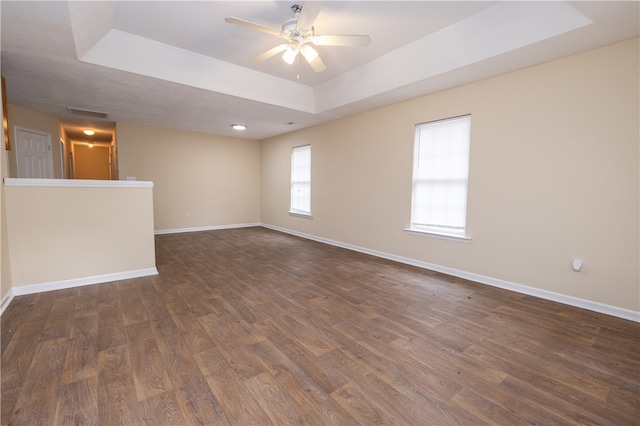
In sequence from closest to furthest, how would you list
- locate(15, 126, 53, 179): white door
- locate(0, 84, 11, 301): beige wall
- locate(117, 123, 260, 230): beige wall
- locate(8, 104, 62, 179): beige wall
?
locate(0, 84, 11, 301): beige wall → locate(8, 104, 62, 179): beige wall → locate(15, 126, 53, 179): white door → locate(117, 123, 260, 230): beige wall

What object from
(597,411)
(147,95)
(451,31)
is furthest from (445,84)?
(147,95)

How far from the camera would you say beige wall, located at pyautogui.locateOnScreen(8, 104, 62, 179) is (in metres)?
4.47

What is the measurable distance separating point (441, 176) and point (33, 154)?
6880 millimetres

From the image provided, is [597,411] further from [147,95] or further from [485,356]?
[147,95]

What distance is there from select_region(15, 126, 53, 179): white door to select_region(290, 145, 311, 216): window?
4.75m

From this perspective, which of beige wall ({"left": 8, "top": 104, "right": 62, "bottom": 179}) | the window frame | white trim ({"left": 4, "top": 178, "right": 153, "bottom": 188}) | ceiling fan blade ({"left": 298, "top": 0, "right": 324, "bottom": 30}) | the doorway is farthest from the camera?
the doorway

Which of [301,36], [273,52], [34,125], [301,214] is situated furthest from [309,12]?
[34,125]

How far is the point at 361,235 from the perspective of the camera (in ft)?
16.8

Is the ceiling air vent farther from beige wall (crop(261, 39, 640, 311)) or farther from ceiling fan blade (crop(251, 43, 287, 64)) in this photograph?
beige wall (crop(261, 39, 640, 311))

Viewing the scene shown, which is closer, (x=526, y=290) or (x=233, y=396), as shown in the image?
(x=233, y=396)

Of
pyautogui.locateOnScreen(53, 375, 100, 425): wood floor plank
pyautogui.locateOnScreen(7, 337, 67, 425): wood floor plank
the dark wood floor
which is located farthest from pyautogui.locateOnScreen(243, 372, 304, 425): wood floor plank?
pyautogui.locateOnScreen(7, 337, 67, 425): wood floor plank

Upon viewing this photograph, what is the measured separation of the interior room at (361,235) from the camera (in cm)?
171

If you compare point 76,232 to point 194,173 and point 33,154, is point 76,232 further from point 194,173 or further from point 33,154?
point 194,173

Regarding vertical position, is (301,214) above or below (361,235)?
above
